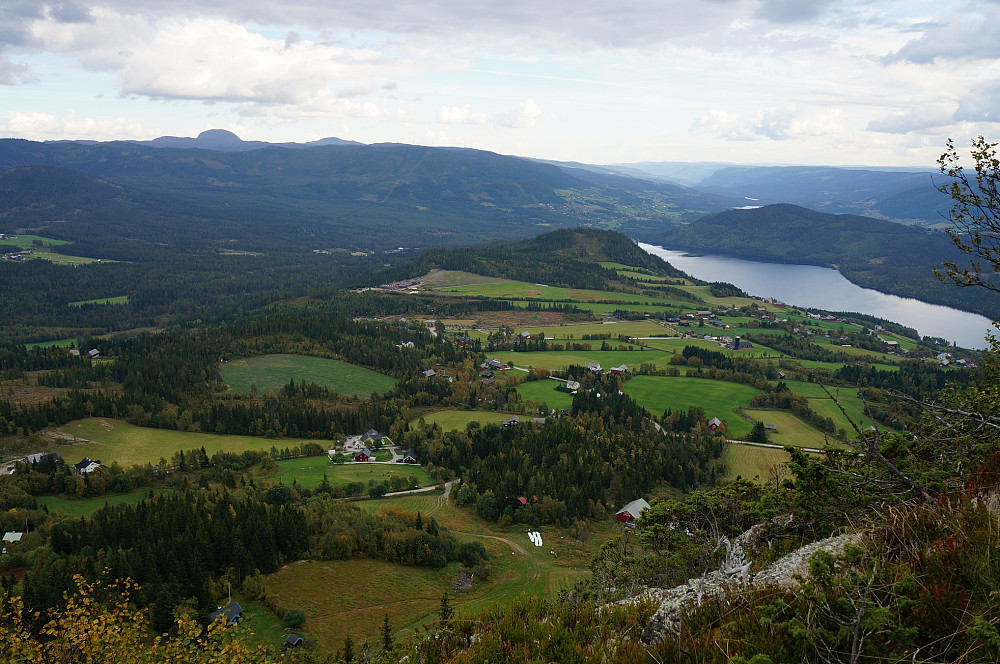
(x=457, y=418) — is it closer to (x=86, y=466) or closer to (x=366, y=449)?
(x=366, y=449)

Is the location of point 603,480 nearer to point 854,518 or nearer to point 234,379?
→ point 854,518

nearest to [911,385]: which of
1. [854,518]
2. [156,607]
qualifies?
[854,518]

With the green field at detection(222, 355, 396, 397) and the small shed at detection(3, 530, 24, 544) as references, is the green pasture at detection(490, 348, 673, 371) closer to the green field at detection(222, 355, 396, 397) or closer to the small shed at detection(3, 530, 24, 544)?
the green field at detection(222, 355, 396, 397)

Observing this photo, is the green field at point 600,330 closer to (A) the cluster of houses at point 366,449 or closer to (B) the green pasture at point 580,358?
(B) the green pasture at point 580,358

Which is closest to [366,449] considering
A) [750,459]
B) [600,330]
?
[750,459]

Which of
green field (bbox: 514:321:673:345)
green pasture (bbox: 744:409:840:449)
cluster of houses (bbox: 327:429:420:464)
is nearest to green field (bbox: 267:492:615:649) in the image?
cluster of houses (bbox: 327:429:420:464)
